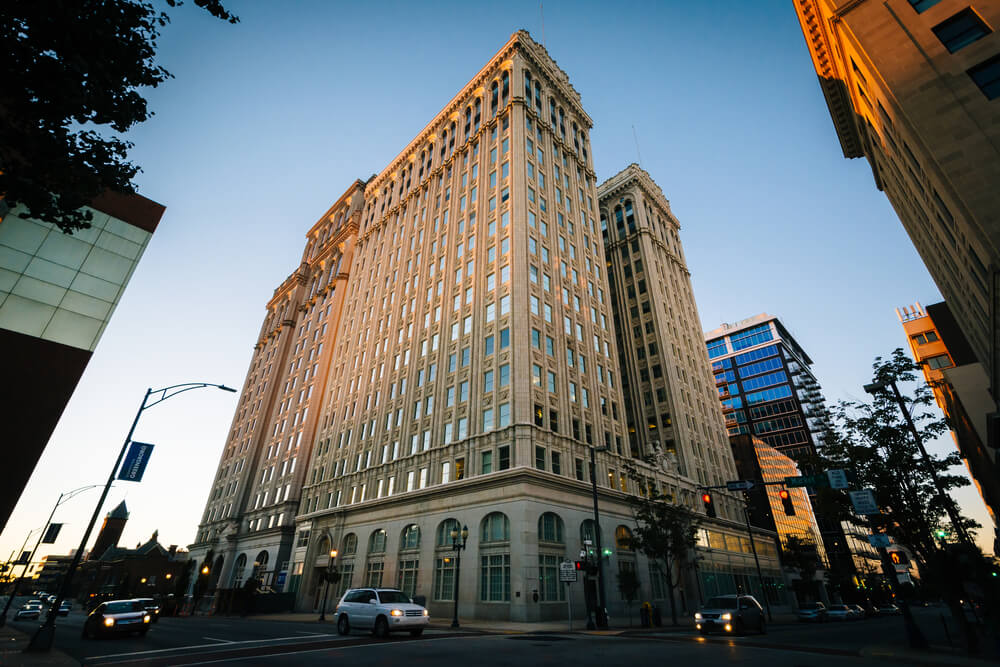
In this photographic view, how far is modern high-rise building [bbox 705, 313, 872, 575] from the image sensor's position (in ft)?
352

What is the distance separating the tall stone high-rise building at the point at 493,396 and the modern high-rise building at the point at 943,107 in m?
26.5

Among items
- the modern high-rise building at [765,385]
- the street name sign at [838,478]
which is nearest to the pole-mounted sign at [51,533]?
the street name sign at [838,478]

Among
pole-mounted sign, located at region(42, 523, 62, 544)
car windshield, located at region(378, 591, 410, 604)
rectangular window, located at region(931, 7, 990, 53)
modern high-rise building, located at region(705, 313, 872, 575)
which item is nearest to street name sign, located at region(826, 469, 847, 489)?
car windshield, located at region(378, 591, 410, 604)

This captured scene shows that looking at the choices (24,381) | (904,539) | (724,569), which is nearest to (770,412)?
(724,569)

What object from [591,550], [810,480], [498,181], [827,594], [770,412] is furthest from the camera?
[770,412]

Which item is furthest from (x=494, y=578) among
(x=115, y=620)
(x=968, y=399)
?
(x=968, y=399)

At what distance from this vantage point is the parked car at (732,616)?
70.3 ft

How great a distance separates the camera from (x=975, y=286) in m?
25.6

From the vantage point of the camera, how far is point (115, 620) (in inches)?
774

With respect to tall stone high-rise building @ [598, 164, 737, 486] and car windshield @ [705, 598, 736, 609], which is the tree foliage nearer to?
car windshield @ [705, 598, 736, 609]

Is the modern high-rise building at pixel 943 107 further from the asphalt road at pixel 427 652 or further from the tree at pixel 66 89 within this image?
the tree at pixel 66 89

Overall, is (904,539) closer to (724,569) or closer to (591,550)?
(591,550)

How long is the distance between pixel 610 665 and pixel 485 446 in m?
26.9

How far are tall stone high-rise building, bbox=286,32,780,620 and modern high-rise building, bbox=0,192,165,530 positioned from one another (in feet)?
83.2
